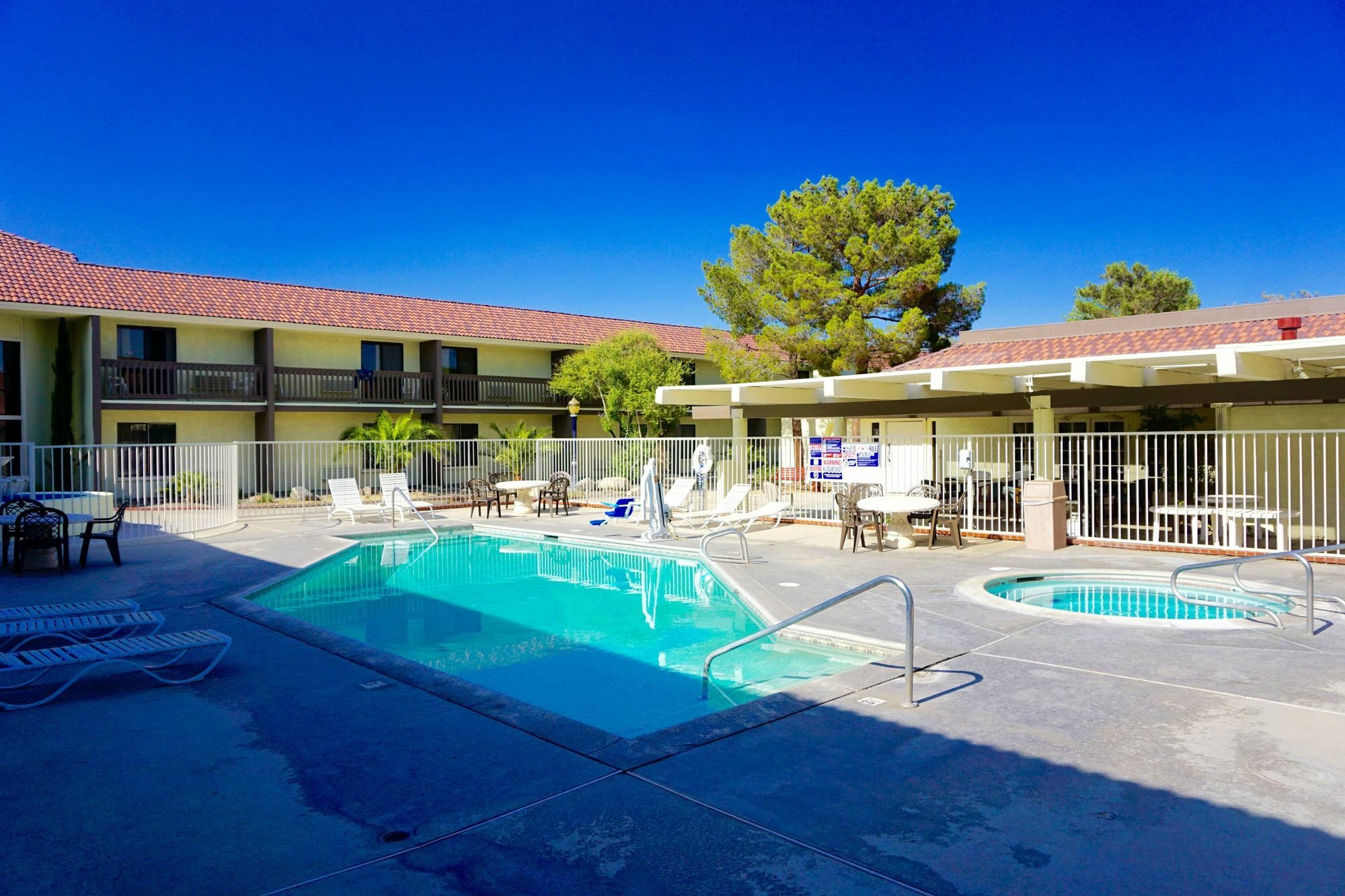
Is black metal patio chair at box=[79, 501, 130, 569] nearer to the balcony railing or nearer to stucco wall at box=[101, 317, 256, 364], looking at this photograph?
the balcony railing

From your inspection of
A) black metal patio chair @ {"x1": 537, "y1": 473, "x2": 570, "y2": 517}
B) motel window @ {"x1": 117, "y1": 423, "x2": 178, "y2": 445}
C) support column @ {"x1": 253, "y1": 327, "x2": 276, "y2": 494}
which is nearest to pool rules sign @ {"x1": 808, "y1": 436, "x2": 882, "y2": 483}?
black metal patio chair @ {"x1": 537, "y1": 473, "x2": 570, "y2": 517}

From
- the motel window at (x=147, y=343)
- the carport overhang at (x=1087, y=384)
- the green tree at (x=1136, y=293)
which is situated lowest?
the carport overhang at (x=1087, y=384)

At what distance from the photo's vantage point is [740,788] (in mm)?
4395

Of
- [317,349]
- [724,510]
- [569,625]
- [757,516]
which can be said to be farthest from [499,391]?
[569,625]

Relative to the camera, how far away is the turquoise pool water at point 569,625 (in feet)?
23.7

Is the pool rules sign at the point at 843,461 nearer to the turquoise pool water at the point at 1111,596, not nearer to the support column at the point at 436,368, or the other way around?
the turquoise pool water at the point at 1111,596

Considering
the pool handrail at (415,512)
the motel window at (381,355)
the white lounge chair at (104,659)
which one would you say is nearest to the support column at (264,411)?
the motel window at (381,355)

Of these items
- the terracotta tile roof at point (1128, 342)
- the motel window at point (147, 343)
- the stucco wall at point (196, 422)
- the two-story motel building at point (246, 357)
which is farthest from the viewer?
the motel window at point (147, 343)

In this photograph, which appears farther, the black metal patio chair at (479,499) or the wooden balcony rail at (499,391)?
the wooden balcony rail at (499,391)

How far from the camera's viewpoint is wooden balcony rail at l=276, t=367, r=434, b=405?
28.6 metres

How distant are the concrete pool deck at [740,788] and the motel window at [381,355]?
25.9m

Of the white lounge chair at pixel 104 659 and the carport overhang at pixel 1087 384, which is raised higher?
the carport overhang at pixel 1087 384

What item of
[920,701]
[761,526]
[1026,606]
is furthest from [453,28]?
[920,701]

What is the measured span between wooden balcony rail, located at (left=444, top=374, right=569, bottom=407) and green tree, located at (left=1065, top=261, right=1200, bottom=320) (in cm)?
2792
